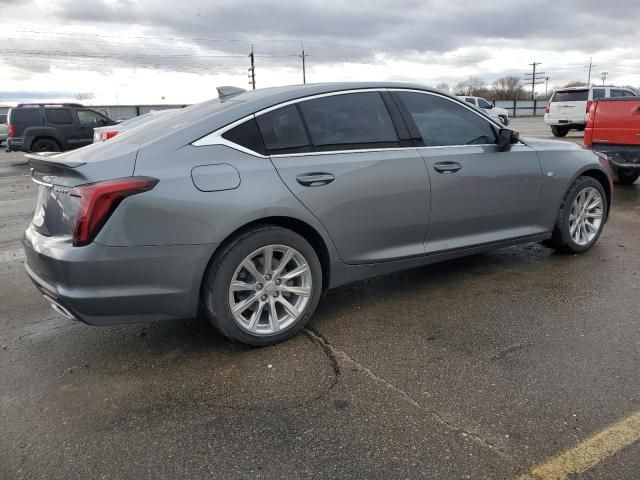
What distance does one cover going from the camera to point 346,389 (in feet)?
9.75

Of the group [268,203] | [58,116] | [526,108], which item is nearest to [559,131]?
[58,116]

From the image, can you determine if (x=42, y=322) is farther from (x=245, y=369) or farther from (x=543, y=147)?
(x=543, y=147)

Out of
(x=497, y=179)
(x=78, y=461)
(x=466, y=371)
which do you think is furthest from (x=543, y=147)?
(x=78, y=461)

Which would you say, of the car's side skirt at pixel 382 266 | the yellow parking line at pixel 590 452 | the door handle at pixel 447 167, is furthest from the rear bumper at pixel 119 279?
the yellow parking line at pixel 590 452

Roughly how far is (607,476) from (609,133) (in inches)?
306

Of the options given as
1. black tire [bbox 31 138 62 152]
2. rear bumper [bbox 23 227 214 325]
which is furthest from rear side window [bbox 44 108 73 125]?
rear bumper [bbox 23 227 214 325]

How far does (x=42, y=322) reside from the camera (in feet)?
13.2

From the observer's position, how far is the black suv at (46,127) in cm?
1708

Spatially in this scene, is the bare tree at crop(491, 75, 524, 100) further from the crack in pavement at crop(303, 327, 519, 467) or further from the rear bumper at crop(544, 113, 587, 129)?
the crack in pavement at crop(303, 327, 519, 467)

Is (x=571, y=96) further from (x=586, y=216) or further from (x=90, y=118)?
(x=586, y=216)

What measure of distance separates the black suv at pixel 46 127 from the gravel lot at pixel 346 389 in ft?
47.5

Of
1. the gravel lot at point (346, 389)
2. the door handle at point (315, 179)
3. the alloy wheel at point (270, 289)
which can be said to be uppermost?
the door handle at point (315, 179)

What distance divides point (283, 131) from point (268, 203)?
544mm

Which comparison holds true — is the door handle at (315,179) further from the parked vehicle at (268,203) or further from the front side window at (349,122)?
the front side window at (349,122)
